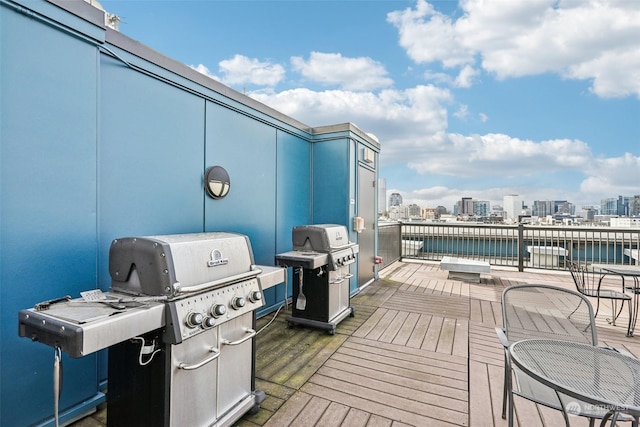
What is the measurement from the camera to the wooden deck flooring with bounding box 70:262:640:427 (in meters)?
1.76

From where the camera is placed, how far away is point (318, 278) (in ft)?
10.2

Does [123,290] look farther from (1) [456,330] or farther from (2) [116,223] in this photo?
(1) [456,330]

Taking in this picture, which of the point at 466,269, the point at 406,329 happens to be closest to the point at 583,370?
the point at 406,329

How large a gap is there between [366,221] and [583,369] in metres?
3.69

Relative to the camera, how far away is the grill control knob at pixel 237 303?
1.59 metres

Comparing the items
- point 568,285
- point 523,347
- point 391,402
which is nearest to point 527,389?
point 523,347

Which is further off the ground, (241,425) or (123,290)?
(123,290)

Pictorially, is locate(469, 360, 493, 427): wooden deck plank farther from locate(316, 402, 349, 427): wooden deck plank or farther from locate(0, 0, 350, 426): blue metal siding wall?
locate(0, 0, 350, 426): blue metal siding wall

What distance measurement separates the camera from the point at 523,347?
142 centimetres

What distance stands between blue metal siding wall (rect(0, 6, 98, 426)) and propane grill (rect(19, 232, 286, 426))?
36 cm

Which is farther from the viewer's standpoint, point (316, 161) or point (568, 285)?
point (568, 285)

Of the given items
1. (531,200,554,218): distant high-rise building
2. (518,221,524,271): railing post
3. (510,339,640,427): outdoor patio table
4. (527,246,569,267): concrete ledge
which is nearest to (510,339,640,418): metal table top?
(510,339,640,427): outdoor patio table

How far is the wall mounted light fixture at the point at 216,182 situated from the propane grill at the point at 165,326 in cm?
117

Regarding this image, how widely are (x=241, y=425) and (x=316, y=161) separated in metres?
3.50
